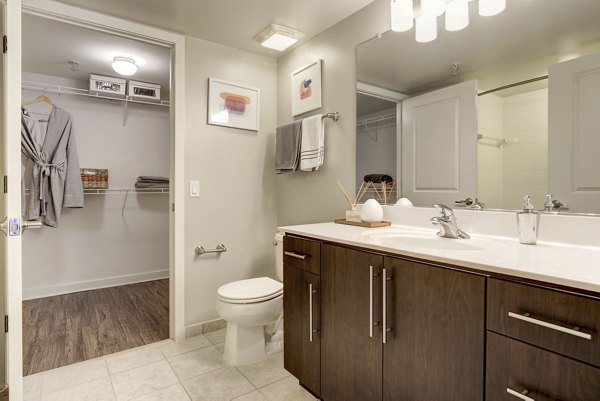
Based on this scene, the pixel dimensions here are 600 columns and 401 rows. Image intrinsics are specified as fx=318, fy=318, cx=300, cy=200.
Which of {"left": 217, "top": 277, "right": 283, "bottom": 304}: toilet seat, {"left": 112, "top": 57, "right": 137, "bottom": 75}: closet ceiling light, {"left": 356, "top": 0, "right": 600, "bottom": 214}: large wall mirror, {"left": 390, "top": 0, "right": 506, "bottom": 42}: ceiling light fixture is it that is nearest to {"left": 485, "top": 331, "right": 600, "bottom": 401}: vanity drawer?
{"left": 356, "top": 0, "right": 600, "bottom": 214}: large wall mirror

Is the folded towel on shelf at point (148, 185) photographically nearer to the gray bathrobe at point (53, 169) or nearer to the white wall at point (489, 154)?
the gray bathrobe at point (53, 169)

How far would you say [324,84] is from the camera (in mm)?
2207

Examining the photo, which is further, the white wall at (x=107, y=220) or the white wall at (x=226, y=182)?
the white wall at (x=107, y=220)

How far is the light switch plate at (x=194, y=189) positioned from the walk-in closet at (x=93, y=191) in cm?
38

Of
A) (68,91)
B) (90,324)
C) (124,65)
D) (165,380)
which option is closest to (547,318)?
(165,380)

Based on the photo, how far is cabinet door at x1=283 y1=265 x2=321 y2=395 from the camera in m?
1.52

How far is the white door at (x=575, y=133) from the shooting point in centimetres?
114

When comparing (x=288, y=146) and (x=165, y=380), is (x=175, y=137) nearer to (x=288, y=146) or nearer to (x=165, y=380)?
(x=288, y=146)

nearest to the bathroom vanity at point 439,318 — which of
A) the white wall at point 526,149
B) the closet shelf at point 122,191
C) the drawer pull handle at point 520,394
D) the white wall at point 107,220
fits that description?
the drawer pull handle at point 520,394

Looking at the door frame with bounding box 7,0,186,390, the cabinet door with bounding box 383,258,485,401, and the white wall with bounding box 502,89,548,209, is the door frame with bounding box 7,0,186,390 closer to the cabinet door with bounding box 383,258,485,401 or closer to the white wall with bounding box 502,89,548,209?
the cabinet door with bounding box 383,258,485,401

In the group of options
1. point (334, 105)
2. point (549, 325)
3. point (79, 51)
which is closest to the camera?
point (549, 325)

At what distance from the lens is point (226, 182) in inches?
97.3

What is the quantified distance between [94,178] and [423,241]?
323 cm

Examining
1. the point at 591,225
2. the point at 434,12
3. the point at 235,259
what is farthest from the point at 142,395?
the point at 434,12
